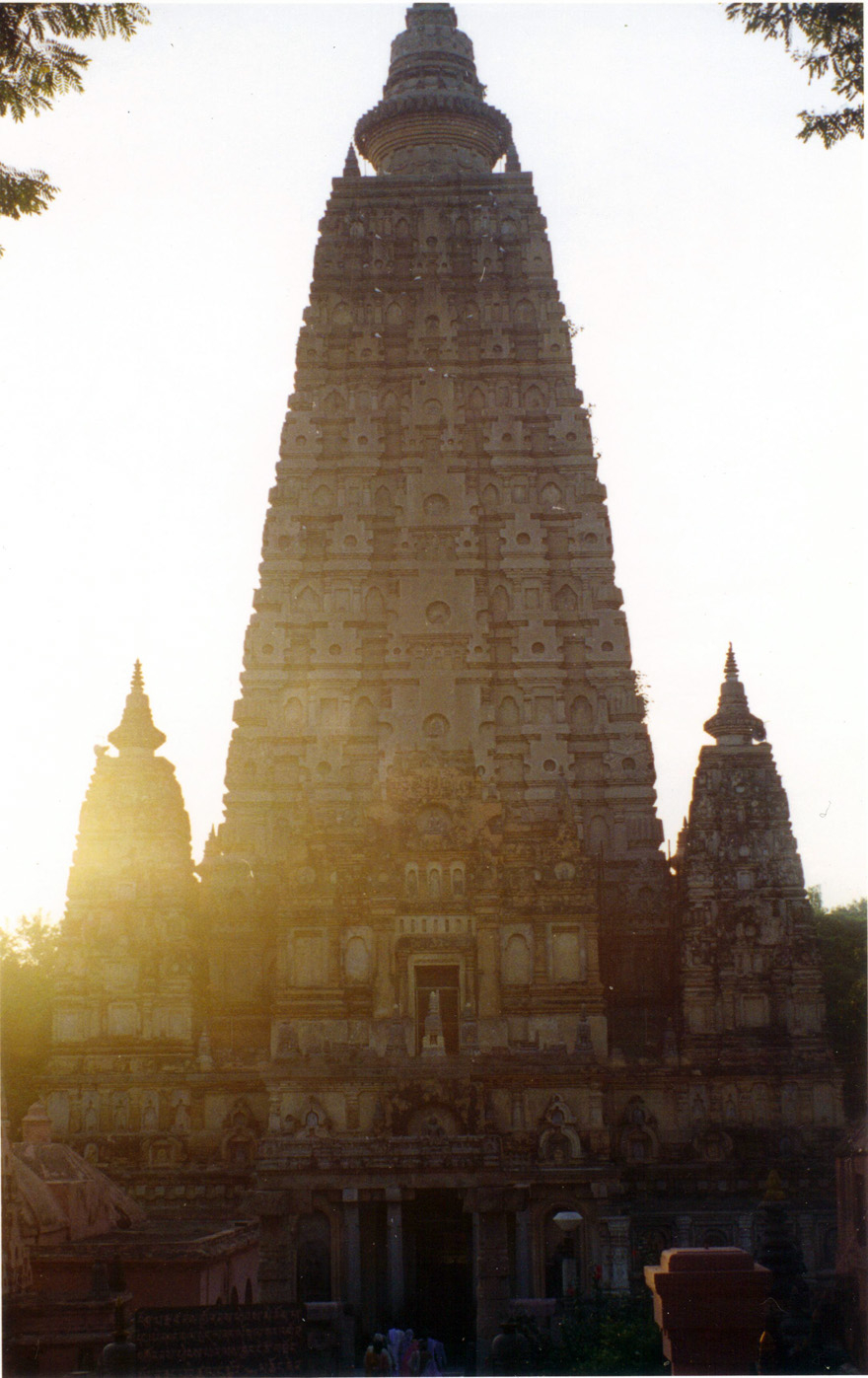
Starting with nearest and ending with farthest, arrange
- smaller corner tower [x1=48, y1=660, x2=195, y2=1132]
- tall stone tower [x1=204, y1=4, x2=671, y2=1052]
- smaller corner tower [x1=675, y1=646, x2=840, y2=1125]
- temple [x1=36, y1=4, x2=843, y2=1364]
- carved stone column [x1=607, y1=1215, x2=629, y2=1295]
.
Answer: carved stone column [x1=607, y1=1215, x2=629, y2=1295] → temple [x1=36, y1=4, x2=843, y2=1364] → smaller corner tower [x1=675, y1=646, x2=840, y2=1125] → tall stone tower [x1=204, y1=4, x2=671, y2=1052] → smaller corner tower [x1=48, y1=660, x2=195, y2=1132]

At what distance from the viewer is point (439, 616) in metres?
53.5

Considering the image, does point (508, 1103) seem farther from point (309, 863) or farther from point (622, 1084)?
point (309, 863)

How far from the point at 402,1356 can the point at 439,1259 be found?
26.9 ft

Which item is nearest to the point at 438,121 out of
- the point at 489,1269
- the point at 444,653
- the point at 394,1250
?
the point at 444,653

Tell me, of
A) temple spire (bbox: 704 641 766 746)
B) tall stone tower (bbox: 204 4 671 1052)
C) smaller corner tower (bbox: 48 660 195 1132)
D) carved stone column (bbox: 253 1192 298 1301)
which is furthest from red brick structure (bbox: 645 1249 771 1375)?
temple spire (bbox: 704 641 766 746)

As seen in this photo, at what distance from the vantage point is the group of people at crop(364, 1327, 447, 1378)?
32.3 m

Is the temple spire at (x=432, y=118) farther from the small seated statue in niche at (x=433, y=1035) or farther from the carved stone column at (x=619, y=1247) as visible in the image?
the carved stone column at (x=619, y=1247)

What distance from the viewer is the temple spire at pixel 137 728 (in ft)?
170

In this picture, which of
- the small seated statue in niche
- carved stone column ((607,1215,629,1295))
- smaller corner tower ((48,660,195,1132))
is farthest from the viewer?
smaller corner tower ((48,660,195,1132))

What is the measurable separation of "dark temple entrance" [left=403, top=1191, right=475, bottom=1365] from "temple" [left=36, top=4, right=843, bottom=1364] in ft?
0.27

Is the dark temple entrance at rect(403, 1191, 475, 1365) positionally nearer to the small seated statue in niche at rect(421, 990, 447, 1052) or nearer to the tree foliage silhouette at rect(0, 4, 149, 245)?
the small seated statue in niche at rect(421, 990, 447, 1052)

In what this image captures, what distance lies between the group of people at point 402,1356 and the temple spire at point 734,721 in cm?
2104

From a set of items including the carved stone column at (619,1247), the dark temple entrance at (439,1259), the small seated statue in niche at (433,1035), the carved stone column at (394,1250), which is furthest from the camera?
the small seated statue in niche at (433,1035)

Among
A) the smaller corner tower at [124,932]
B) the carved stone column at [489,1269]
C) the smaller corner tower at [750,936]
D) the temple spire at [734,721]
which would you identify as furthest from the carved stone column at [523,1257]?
the temple spire at [734,721]
